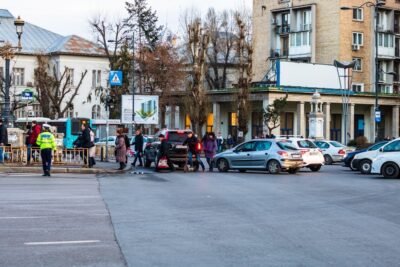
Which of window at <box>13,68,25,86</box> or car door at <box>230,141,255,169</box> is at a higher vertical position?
window at <box>13,68,25,86</box>

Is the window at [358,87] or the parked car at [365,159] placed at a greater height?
the window at [358,87]

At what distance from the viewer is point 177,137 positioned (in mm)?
33500

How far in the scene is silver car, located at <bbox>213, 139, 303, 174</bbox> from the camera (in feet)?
101

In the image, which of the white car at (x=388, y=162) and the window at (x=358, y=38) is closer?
the white car at (x=388, y=162)

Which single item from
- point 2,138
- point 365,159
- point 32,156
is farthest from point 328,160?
point 2,138

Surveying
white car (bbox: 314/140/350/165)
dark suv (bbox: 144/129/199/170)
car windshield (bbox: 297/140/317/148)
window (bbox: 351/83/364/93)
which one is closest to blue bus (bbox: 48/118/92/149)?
white car (bbox: 314/140/350/165)

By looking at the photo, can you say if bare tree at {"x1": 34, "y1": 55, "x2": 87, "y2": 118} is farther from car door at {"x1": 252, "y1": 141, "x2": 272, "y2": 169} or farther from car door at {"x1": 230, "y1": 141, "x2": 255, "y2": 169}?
car door at {"x1": 252, "y1": 141, "x2": 272, "y2": 169}

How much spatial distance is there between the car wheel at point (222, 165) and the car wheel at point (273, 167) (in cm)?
225

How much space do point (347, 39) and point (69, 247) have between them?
65501 mm

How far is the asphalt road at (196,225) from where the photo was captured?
32.5 feet

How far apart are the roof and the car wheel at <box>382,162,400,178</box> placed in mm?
60516

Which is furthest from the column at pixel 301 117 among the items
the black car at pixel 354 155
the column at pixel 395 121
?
the black car at pixel 354 155

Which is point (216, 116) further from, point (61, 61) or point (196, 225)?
point (196, 225)

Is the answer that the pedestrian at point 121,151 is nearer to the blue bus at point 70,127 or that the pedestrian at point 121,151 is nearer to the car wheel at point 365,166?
the car wheel at point 365,166
